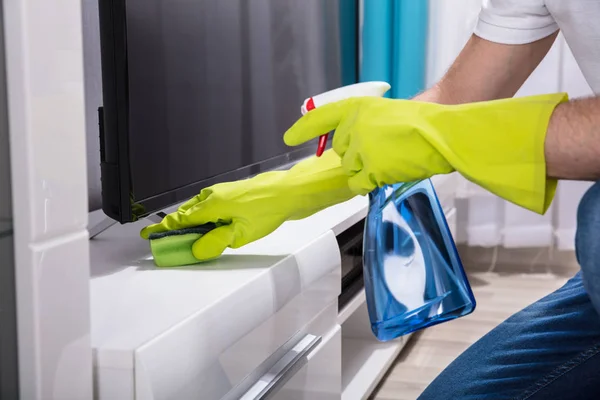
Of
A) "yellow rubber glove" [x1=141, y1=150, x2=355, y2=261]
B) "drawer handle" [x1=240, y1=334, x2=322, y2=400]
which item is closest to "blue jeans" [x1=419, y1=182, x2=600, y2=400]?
"drawer handle" [x1=240, y1=334, x2=322, y2=400]

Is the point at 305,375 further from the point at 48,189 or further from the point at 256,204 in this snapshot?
the point at 48,189

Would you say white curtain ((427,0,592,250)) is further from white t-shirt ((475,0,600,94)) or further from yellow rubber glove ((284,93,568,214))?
yellow rubber glove ((284,93,568,214))

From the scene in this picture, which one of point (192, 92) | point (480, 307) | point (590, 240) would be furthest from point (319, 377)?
point (480, 307)

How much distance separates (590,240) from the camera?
Answer: 79cm

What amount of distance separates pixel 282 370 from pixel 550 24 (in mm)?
712

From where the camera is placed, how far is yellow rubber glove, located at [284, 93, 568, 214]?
0.85 metres

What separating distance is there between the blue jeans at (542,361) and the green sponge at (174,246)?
0.41 m

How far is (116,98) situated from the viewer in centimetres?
116

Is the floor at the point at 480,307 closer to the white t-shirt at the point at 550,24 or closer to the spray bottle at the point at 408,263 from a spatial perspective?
the spray bottle at the point at 408,263

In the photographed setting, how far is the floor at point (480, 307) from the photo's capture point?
2.12m

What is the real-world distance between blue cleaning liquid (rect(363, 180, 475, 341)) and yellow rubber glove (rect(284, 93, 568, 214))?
0.84 ft

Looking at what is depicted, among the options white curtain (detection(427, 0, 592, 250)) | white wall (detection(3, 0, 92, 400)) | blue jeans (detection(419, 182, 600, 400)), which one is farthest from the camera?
white curtain (detection(427, 0, 592, 250))

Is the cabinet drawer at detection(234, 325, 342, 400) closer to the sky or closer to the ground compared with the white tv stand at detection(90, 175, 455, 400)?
closer to the ground

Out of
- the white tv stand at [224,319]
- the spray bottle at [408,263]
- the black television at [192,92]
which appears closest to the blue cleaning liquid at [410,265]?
the spray bottle at [408,263]
